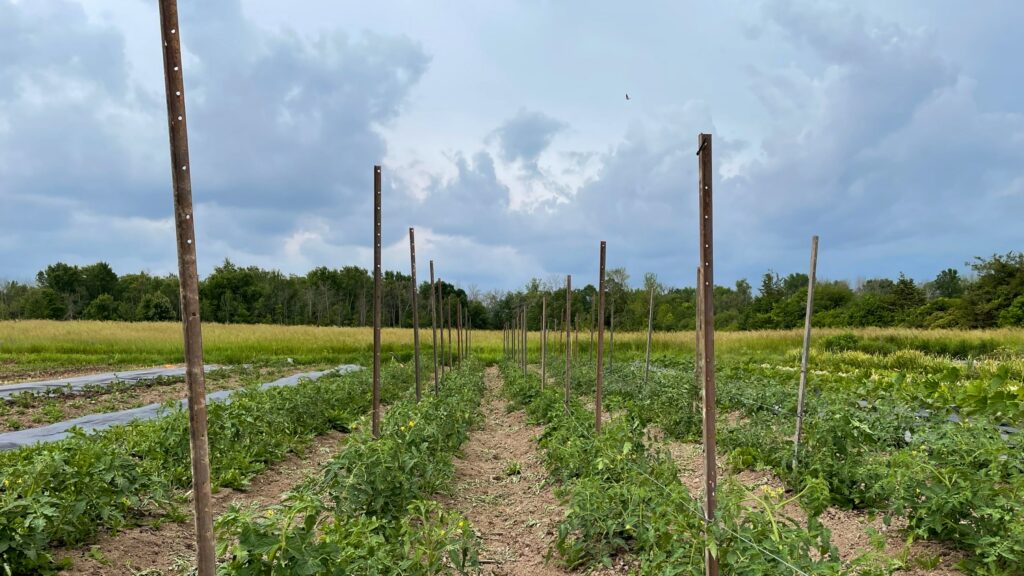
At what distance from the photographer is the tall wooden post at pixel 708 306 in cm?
323

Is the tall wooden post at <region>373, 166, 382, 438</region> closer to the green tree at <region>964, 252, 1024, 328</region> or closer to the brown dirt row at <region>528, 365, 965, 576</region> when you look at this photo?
the brown dirt row at <region>528, 365, 965, 576</region>

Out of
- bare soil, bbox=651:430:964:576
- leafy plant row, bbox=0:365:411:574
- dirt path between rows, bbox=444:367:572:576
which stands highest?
leafy plant row, bbox=0:365:411:574

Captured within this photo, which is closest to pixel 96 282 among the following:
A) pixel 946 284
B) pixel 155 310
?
pixel 155 310

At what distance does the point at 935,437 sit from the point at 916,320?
36526 mm

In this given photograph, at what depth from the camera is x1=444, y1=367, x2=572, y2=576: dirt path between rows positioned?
457 centimetres

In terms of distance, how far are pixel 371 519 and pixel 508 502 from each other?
8.68ft

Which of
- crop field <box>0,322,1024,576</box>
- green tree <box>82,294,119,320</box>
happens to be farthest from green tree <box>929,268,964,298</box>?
green tree <box>82,294,119,320</box>

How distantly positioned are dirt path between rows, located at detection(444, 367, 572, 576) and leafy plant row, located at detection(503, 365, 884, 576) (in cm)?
25

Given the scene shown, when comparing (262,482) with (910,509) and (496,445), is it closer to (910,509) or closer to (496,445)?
(496,445)

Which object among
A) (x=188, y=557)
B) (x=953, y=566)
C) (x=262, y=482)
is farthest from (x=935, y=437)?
(x=262, y=482)

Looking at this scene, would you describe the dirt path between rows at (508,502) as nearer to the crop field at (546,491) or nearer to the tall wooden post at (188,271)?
the crop field at (546,491)

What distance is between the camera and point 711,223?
3336 millimetres

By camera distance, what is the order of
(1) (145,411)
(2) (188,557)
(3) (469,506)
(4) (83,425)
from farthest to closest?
(1) (145,411) → (4) (83,425) → (3) (469,506) → (2) (188,557)

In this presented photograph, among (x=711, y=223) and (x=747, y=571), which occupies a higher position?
(x=711, y=223)
